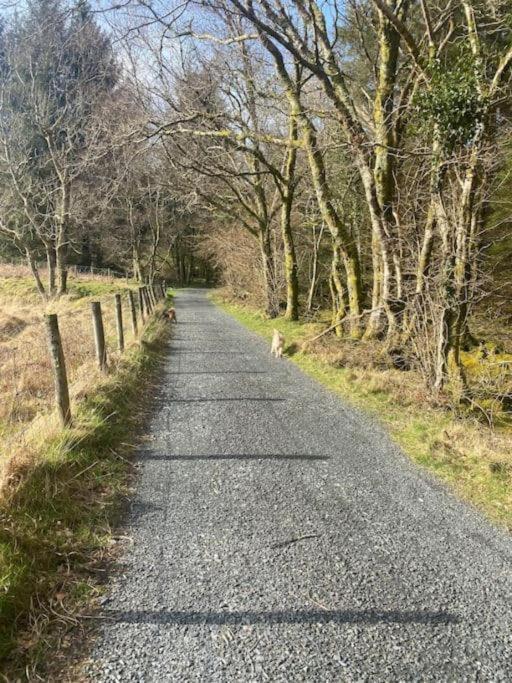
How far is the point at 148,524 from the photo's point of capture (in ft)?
12.3

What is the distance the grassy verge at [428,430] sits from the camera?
4.60m

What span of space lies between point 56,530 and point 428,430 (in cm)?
457

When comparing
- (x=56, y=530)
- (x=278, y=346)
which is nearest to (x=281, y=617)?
(x=56, y=530)

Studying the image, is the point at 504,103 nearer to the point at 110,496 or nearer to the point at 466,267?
the point at 466,267

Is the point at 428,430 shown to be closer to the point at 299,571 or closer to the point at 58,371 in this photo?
the point at 299,571

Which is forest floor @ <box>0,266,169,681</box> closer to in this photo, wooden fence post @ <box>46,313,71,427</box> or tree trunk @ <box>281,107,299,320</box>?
wooden fence post @ <box>46,313,71,427</box>

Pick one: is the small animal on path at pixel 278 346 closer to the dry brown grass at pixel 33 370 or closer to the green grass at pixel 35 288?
the dry brown grass at pixel 33 370

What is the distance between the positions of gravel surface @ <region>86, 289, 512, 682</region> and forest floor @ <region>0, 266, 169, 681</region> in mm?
246

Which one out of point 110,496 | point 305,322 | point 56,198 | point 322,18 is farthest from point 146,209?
point 110,496

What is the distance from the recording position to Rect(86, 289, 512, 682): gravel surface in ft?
8.22

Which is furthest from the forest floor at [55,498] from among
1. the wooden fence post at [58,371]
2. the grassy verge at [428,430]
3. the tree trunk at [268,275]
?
the tree trunk at [268,275]

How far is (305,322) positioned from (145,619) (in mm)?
14069

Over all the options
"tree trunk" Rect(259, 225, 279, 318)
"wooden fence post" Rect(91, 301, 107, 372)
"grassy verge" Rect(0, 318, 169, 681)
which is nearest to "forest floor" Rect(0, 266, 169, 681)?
"grassy verge" Rect(0, 318, 169, 681)

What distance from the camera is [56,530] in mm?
3471
